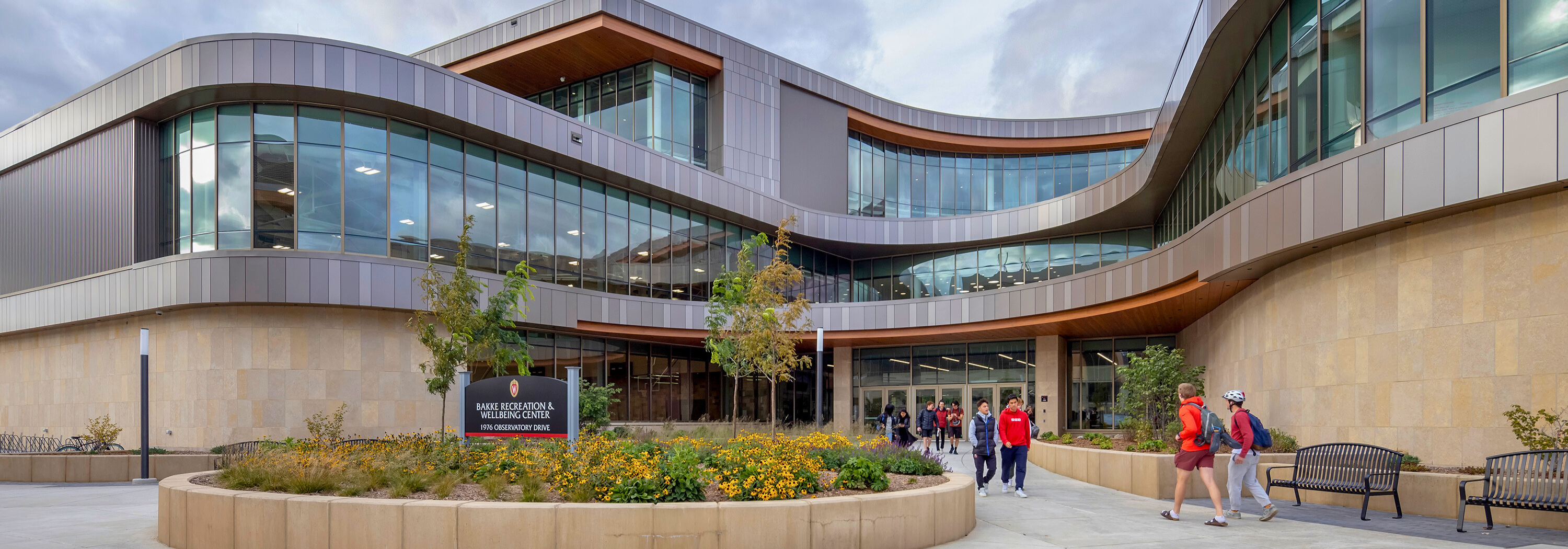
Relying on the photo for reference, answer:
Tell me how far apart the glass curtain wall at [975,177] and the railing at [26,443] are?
96.2 ft

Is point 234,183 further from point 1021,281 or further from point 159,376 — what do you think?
point 1021,281

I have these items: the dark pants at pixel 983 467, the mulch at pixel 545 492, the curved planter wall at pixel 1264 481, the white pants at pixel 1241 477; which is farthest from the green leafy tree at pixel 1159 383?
the mulch at pixel 545 492

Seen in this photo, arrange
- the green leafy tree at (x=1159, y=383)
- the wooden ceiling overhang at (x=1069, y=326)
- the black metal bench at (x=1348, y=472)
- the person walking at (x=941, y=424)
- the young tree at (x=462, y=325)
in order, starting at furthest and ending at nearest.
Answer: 1. the person walking at (x=941, y=424)
2. the wooden ceiling overhang at (x=1069, y=326)
3. the green leafy tree at (x=1159, y=383)
4. the young tree at (x=462, y=325)
5. the black metal bench at (x=1348, y=472)

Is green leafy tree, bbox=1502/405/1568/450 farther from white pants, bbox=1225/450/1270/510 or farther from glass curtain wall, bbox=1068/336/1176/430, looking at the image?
glass curtain wall, bbox=1068/336/1176/430

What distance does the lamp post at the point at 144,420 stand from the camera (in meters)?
16.7

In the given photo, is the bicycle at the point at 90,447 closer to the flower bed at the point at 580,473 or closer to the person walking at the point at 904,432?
the flower bed at the point at 580,473

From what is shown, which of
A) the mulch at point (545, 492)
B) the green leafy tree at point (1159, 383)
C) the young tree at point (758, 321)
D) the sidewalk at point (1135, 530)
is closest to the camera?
the mulch at point (545, 492)

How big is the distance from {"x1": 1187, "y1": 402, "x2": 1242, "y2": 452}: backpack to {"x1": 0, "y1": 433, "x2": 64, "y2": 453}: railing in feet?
81.9

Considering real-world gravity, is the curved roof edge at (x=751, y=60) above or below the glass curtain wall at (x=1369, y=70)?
above

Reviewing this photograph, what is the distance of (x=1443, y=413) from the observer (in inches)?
477

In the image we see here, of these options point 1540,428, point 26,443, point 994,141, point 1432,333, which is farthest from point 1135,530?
point 994,141

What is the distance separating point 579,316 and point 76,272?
511 inches

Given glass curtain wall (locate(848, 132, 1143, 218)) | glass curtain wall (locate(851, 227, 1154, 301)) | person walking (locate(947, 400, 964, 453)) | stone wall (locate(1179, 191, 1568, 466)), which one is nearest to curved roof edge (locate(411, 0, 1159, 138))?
glass curtain wall (locate(848, 132, 1143, 218))

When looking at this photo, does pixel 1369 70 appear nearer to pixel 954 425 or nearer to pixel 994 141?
pixel 954 425
